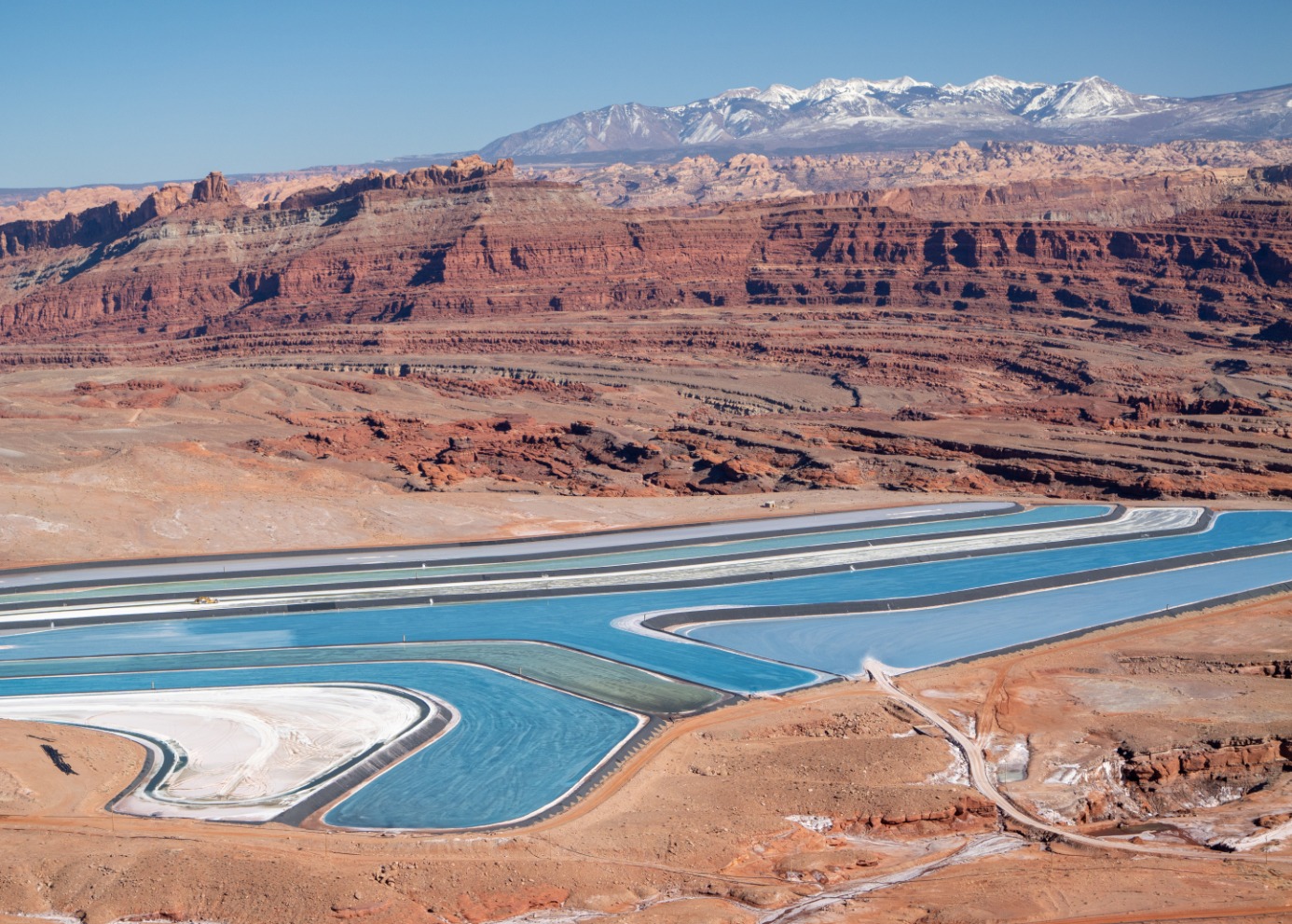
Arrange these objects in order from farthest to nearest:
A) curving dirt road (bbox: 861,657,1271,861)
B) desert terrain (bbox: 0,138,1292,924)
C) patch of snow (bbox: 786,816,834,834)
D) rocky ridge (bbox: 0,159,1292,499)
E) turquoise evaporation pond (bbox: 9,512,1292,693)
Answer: rocky ridge (bbox: 0,159,1292,499) → turquoise evaporation pond (bbox: 9,512,1292,693) → patch of snow (bbox: 786,816,834,834) → curving dirt road (bbox: 861,657,1271,861) → desert terrain (bbox: 0,138,1292,924)

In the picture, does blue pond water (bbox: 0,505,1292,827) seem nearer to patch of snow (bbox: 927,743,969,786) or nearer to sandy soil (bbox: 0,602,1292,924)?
sandy soil (bbox: 0,602,1292,924)

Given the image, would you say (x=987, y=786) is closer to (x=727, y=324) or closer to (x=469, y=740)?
(x=469, y=740)

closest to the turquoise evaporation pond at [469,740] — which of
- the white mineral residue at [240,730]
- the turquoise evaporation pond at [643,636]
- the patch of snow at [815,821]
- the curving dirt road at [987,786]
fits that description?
the white mineral residue at [240,730]

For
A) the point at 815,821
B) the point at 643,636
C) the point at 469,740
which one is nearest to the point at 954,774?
the point at 815,821

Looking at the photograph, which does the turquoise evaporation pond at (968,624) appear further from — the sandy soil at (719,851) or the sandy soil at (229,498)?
the sandy soil at (229,498)

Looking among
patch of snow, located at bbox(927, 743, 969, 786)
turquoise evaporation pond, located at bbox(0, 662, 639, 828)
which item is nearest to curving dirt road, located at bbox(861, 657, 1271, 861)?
patch of snow, located at bbox(927, 743, 969, 786)

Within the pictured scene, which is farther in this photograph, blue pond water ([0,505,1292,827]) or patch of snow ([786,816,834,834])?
blue pond water ([0,505,1292,827])
